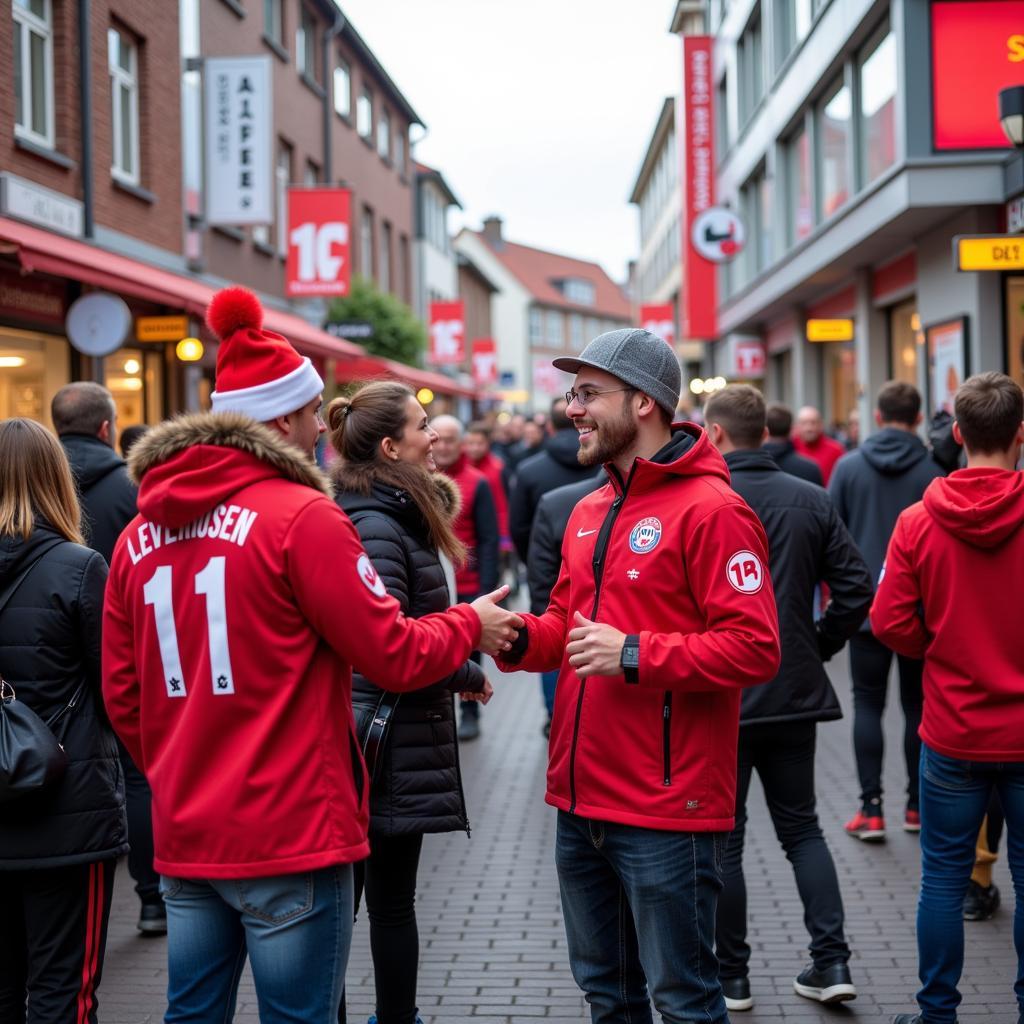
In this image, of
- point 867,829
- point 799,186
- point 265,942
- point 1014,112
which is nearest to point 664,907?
point 265,942

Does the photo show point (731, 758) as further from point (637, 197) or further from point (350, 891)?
point (637, 197)

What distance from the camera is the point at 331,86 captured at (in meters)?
26.6

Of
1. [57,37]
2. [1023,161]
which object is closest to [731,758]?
[1023,161]

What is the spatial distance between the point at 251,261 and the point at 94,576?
17.2 m

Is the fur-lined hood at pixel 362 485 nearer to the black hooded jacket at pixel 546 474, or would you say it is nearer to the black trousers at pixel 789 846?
the black trousers at pixel 789 846

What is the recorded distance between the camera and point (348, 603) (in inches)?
108

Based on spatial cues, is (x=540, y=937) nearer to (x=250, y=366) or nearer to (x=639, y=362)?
(x=639, y=362)

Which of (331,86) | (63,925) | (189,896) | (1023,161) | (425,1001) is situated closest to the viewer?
(189,896)

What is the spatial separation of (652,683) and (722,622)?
0.22 metres

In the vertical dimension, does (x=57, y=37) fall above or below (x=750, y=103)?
below

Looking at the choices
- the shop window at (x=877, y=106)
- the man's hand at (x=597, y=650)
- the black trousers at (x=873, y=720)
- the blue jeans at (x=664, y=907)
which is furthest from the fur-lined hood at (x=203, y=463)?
the shop window at (x=877, y=106)

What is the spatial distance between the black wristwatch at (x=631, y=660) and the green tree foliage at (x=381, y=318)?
21296 mm

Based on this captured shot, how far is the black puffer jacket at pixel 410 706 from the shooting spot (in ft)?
12.1

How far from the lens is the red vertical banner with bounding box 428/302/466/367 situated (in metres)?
34.5
